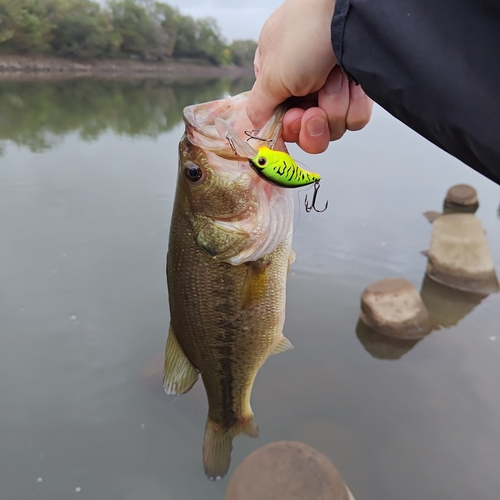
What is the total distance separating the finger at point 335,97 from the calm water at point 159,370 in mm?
2943

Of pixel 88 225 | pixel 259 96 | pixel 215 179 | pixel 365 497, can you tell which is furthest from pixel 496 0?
pixel 88 225

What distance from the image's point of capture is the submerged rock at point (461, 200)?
9.07 m

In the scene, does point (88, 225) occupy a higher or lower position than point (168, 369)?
lower

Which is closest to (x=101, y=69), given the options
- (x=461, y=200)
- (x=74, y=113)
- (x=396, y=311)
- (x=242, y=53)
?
(x=74, y=113)

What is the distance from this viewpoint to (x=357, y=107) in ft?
4.64

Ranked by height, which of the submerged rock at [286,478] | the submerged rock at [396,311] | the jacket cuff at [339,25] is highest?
the jacket cuff at [339,25]

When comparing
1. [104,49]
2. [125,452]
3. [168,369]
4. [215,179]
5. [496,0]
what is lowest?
[125,452]

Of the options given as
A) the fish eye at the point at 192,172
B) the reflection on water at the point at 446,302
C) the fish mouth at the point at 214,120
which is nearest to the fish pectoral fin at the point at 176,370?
the fish eye at the point at 192,172

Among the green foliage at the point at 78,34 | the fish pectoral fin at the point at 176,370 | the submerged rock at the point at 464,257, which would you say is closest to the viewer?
the fish pectoral fin at the point at 176,370

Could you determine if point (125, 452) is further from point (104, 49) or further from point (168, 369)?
point (104, 49)

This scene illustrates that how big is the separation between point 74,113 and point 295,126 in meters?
20.0

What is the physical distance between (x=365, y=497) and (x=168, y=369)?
235cm

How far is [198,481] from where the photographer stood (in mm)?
3145

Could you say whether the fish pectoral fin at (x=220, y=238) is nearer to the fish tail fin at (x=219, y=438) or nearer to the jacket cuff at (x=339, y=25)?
the jacket cuff at (x=339, y=25)
